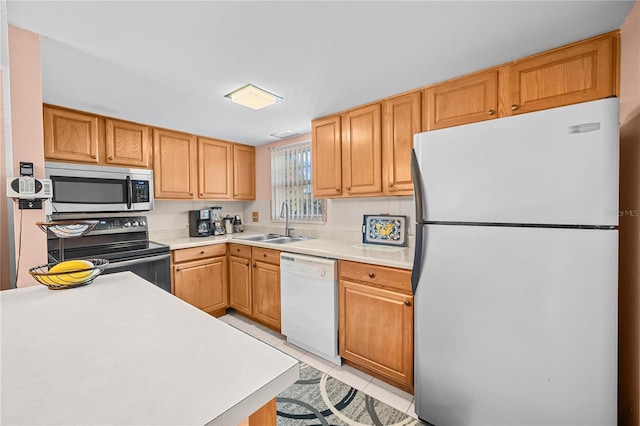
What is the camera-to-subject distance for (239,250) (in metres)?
2.90

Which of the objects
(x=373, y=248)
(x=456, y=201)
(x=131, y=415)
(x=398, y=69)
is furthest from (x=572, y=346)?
(x=398, y=69)

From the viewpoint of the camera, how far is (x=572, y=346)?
1084 millimetres

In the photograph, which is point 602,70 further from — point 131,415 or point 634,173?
point 131,415

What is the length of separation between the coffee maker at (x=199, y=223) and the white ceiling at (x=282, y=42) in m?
1.38

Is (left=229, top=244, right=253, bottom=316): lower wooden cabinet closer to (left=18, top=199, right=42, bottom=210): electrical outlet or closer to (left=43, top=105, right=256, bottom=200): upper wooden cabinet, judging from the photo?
(left=43, top=105, right=256, bottom=200): upper wooden cabinet

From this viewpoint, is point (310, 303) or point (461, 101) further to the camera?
point (310, 303)

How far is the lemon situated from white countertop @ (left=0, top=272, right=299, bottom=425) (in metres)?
0.15

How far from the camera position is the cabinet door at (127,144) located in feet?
8.19

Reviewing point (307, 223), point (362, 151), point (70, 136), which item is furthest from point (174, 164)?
point (362, 151)

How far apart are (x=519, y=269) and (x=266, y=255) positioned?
2008 millimetres

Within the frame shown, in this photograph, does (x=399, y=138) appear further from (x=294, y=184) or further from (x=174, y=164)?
(x=174, y=164)

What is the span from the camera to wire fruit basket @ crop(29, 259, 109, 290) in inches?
38.2

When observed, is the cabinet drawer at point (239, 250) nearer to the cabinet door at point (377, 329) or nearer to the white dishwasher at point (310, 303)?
the white dishwasher at point (310, 303)

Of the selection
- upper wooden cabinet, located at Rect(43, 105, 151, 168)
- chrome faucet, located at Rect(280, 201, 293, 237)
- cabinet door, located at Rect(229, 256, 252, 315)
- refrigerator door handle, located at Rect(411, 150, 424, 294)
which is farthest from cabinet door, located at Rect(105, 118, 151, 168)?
refrigerator door handle, located at Rect(411, 150, 424, 294)
